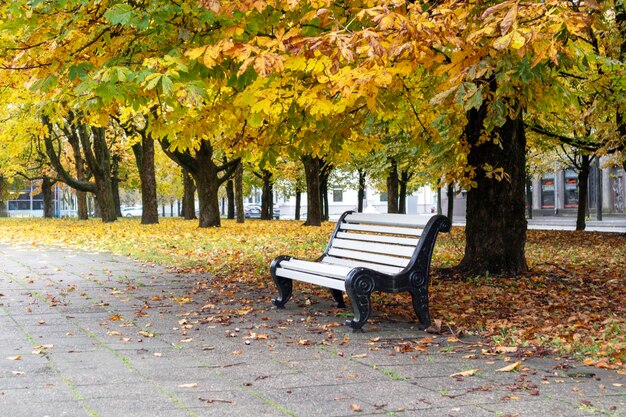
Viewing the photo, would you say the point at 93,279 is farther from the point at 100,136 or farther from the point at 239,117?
the point at 100,136

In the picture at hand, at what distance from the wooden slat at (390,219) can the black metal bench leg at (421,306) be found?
2.10 feet

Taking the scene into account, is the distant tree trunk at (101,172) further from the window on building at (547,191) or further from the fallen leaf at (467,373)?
the window on building at (547,191)

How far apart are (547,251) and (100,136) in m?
23.2

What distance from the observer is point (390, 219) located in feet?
25.7

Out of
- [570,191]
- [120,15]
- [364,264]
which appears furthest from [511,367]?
[570,191]

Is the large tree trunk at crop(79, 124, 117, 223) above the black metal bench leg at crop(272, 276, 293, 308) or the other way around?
above

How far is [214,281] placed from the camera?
35.7ft

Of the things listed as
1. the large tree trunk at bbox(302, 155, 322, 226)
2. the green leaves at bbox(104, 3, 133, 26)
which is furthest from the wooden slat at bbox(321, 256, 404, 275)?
the large tree trunk at bbox(302, 155, 322, 226)

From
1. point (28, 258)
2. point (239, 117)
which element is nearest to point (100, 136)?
point (28, 258)

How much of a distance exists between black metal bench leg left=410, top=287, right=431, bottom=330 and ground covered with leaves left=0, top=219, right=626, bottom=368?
14 centimetres

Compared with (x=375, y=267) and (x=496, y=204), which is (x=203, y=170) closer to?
(x=496, y=204)

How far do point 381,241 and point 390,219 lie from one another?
0.24 metres

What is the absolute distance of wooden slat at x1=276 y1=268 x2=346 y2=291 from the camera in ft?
23.0

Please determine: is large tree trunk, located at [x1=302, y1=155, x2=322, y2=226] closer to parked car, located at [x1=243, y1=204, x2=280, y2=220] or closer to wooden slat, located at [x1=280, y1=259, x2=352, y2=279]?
wooden slat, located at [x1=280, y1=259, x2=352, y2=279]
